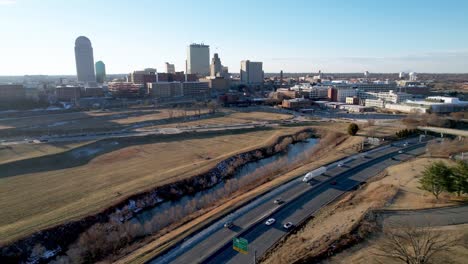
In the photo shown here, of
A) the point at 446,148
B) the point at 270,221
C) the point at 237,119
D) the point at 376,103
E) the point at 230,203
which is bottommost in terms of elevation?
the point at 230,203

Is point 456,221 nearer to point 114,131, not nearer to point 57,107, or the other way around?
point 114,131

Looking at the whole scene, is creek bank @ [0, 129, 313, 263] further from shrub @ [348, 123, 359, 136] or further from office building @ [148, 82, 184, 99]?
office building @ [148, 82, 184, 99]

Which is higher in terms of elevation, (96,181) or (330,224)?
(330,224)

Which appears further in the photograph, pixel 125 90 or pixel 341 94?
pixel 125 90

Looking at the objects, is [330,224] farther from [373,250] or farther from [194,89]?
[194,89]

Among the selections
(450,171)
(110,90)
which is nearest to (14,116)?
(110,90)

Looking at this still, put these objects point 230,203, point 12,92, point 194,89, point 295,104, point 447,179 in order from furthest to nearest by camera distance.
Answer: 1. point 194,89
2. point 12,92
3. point 295,104
4. point 230,203
5. point 447,179

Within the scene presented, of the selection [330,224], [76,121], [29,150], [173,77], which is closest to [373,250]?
[330,224]
